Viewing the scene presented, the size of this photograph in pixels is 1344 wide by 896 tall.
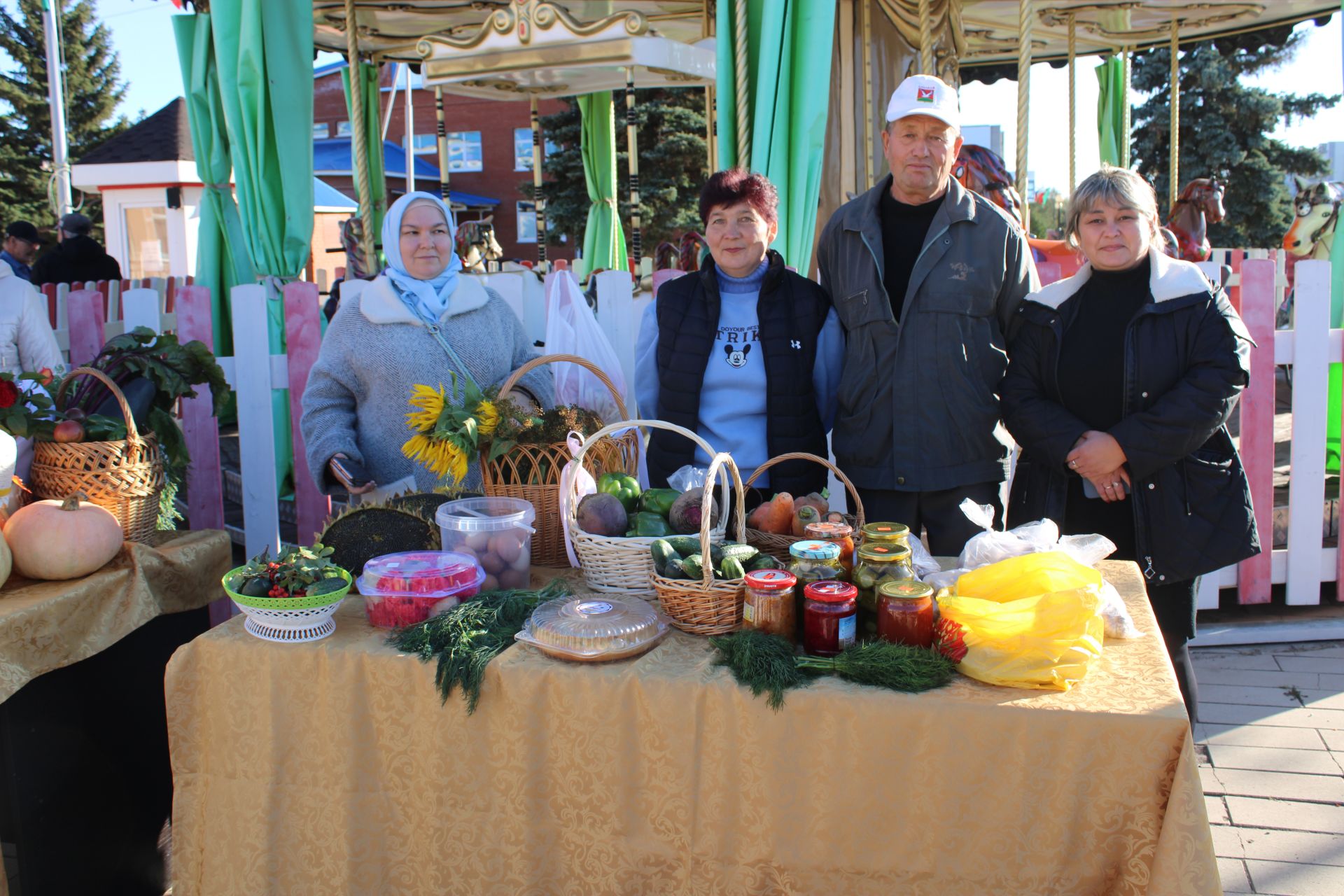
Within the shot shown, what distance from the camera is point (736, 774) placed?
1.74 metres

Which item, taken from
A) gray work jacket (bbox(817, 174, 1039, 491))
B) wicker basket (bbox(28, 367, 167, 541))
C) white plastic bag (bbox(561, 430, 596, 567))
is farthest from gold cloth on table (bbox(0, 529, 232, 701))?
gray work jacket (bbox(817, 174, 1039, 491))

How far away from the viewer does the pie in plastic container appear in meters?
1.83

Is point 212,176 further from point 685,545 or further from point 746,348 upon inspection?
point 685,545

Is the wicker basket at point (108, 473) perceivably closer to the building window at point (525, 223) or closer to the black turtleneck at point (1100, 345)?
the black turtleneck at point (1100, 345)

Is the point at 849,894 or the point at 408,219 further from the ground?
the point at 408,219

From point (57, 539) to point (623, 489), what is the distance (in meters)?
1.40

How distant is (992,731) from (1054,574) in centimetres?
40

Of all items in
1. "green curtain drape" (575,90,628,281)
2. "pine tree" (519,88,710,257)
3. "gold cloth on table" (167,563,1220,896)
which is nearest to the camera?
"gold cloth on table" (167,563,1220,896)

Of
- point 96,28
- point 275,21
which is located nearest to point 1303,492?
point 275,21

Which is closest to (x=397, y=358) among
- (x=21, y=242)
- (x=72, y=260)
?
(x=21, y=242)

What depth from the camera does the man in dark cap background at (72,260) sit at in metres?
8.98

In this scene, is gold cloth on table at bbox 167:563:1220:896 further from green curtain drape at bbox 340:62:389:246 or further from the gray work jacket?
green curtain drape at bbox 340:62:389:246

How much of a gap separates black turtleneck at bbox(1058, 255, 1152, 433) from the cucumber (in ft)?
4.48

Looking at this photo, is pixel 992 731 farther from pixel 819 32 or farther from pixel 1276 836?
pixel 819 32
